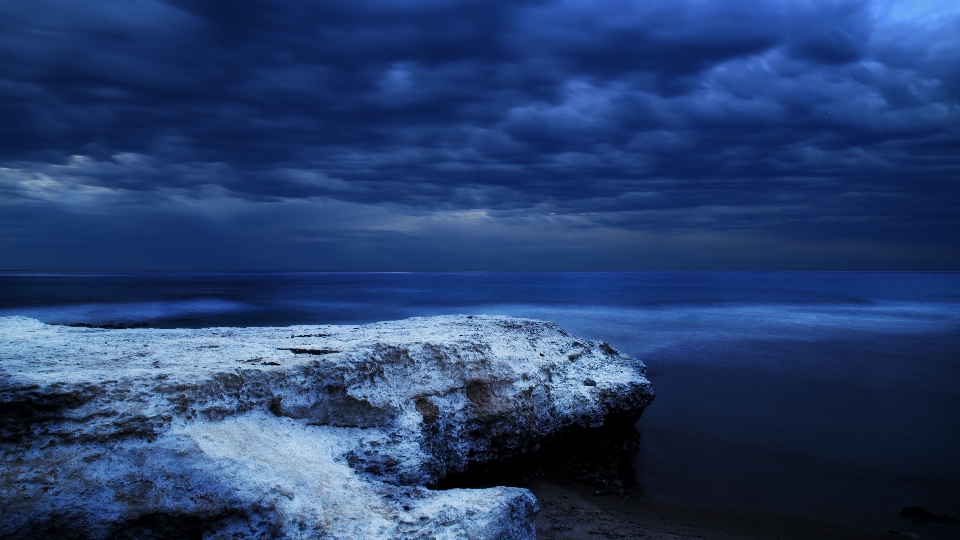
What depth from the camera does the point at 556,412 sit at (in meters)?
6.78

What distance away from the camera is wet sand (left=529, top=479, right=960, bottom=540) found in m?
5.64

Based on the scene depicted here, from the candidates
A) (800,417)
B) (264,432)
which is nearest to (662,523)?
(264,432)

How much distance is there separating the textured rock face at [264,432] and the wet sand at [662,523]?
0.81 meters

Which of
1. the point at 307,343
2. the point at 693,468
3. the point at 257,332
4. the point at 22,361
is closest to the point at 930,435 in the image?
the point at 693,468

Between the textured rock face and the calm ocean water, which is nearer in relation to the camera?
the textured rock face

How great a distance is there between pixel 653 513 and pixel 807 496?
7.38 feet

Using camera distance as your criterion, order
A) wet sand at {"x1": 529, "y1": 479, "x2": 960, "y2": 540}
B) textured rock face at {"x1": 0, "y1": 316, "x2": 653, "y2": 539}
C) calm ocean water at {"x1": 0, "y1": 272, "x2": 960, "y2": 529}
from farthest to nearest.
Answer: calm ocean water at {"x1": 0, "y1": 272, "x2": 960, "y2": 529} < wet sand at {"x1": 529, "y1": 479, "x2": 960, "y2": 540} < textured rock face at {"x1": 0, "y1": 316, "x2": 653, "y2": 539}

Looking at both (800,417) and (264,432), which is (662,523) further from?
(800,417)

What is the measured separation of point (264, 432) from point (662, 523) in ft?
14.6

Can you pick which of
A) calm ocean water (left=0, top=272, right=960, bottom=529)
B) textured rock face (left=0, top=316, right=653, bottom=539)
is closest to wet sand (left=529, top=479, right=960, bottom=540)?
calm ocean water (left=0, top=272, right=960, bottom=529)

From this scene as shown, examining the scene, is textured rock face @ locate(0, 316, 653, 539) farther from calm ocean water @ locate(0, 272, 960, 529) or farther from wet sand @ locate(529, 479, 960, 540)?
calm ocean water @ locate(0, 272, 960, 529)

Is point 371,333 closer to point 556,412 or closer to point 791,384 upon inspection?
point 556,412

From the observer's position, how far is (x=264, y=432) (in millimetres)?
4512

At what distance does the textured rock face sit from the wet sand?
81cm
